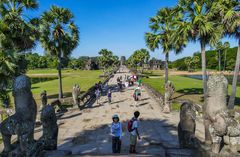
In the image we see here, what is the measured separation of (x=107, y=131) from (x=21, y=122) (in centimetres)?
692

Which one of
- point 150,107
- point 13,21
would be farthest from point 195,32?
point 13,21

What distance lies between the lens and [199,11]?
17.4 metres

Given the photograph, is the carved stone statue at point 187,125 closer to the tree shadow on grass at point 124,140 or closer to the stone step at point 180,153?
the stone step at point 180,153

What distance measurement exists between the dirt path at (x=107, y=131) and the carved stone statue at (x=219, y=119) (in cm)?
139

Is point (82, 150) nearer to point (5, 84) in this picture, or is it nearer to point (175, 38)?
point (5, 84)

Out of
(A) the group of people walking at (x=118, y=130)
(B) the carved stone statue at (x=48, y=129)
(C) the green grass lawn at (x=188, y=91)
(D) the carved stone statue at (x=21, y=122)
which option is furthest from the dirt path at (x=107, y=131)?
(C) the green grass lawn at (x=188, y=91)

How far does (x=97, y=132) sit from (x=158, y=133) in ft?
10.4

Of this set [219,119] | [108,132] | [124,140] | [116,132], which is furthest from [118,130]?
[108,132]

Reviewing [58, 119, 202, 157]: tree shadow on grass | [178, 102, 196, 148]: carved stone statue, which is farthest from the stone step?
[58, 119, 202, 157]: tree shadow on grass

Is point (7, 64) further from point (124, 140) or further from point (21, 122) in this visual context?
point (124, 140)

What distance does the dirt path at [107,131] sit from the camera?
9117 millimetres

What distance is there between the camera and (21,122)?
5391 millimetres

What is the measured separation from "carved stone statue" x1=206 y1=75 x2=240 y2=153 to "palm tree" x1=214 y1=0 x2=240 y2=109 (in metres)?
10.9

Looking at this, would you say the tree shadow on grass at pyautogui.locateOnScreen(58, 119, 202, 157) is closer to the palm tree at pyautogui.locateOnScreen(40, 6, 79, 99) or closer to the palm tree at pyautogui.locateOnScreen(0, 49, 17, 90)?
the palm tree at pyautogui.locateOnScreen(0, 49, 17, 90)
